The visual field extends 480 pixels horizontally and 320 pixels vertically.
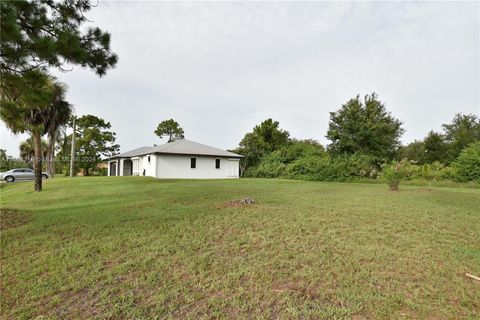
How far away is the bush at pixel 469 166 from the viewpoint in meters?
18.6

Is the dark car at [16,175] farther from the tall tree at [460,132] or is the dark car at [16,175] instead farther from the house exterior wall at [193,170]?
the tall tree at [460,132]

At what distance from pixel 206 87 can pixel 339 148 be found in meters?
16.4

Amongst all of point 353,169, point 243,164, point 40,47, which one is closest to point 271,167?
point 243,164

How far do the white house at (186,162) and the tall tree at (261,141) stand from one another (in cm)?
448

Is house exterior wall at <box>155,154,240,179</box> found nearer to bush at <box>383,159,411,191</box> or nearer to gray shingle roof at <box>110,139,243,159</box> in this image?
gray shingle roof at <box>110,139,243,159</box>

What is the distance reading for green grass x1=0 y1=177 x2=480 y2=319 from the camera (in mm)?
2480

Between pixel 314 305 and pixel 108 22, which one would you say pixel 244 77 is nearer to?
pixel 108 22

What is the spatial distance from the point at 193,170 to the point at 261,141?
9.47 metres

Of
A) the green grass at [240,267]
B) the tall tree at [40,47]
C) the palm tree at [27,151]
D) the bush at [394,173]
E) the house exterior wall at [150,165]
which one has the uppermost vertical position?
the palm tree at [27,151]

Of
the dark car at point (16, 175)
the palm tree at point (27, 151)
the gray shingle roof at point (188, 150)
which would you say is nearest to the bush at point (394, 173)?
the gray shingle roof at point (188, 150)

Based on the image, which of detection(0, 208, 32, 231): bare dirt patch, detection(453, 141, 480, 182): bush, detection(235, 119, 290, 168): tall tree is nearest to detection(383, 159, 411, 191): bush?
detection(453, 141, 480, 182): bush

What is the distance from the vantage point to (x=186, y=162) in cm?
2286

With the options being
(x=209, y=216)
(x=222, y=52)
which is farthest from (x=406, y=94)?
(x=209, y=216)

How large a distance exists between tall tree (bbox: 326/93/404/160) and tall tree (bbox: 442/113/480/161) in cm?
612
